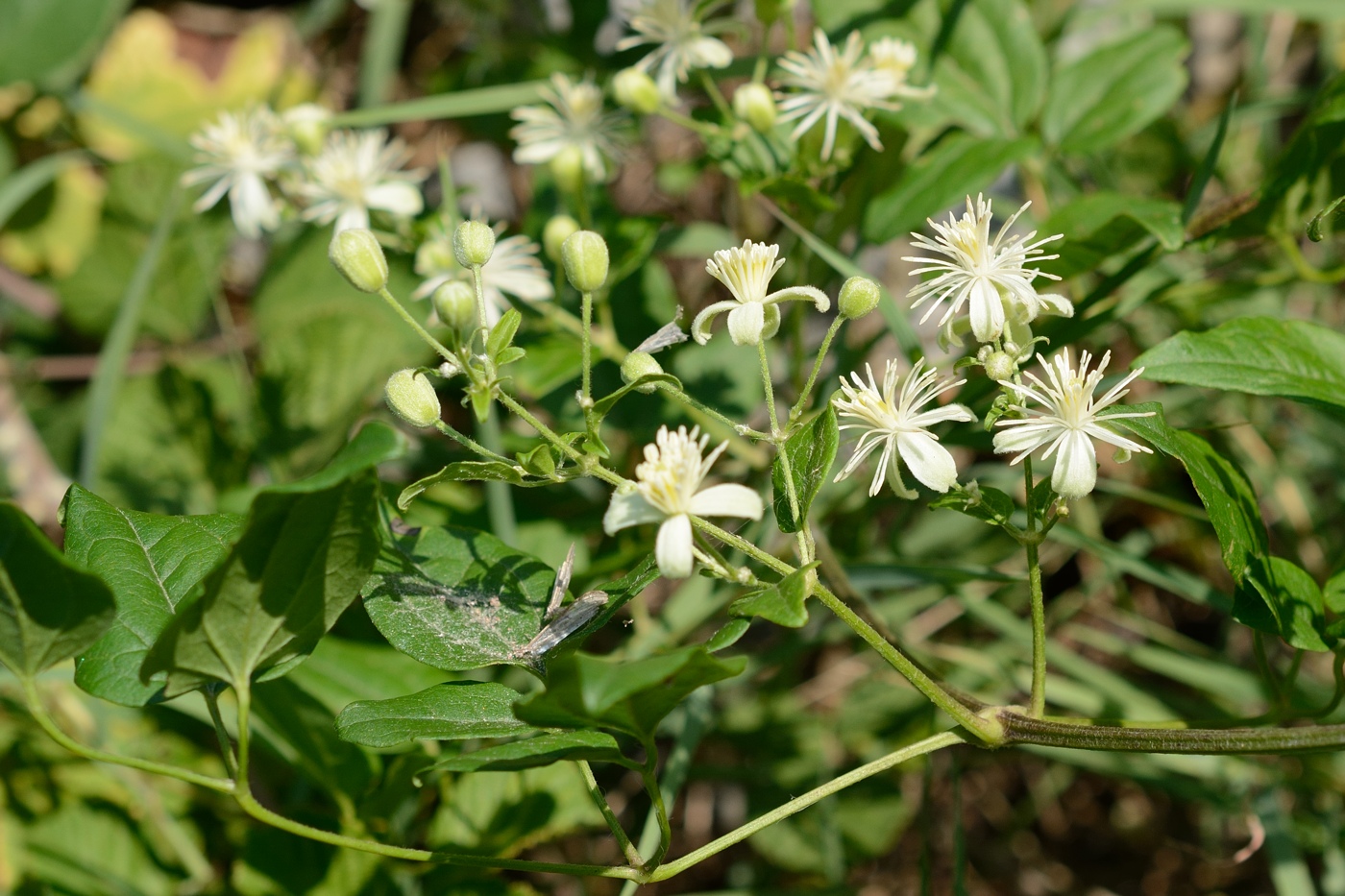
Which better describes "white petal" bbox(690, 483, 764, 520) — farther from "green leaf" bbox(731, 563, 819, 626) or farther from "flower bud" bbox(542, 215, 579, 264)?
"flower bud" bbox(542, 215, 579, 264)

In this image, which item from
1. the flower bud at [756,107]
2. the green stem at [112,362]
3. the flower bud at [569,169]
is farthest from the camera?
the green stem at [112,362]

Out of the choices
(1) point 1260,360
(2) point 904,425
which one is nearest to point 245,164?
(2) point 904,425

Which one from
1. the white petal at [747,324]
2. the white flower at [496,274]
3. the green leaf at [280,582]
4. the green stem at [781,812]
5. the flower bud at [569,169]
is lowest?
the green stem at [781,812]

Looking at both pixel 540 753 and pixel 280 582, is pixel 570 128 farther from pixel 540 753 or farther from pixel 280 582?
pixel 540 753

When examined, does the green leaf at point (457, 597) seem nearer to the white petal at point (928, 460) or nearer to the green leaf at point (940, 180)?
the white petal at point (928, 460)

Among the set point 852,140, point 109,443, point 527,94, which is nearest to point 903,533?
point 852,140

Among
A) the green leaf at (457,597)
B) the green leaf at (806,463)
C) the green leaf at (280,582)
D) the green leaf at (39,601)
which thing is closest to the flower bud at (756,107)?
the green leaf at (806,463)

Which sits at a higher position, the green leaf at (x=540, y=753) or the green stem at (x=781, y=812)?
the green leaf at (x=540, y=753)
